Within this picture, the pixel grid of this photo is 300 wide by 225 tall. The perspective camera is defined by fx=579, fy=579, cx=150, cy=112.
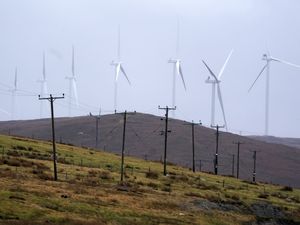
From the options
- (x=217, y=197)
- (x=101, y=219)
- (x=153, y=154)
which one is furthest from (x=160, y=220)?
(x=153, y=154)

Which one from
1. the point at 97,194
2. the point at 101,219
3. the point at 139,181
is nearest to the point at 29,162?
the point at 139,181

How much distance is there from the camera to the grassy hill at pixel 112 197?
4922 centimetres

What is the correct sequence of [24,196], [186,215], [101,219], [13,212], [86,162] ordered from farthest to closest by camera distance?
[86,162] → [186,215] → [24,196] → [101,219] → [13,212]

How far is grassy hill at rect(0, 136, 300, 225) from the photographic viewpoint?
4922 centimetres

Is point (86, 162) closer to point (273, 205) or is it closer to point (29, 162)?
point (29, 162)

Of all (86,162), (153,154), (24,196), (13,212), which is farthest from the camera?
(153,154)

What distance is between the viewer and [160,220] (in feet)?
177

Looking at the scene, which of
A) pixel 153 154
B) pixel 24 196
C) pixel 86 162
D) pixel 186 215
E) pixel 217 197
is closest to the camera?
pixel 24 196

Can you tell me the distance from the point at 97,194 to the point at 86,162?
131 feet

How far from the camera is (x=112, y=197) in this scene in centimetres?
6284

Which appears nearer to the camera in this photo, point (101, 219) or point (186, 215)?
point (101, 219)

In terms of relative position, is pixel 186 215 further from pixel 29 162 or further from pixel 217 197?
pixel 29 162

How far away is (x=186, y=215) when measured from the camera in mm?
60656

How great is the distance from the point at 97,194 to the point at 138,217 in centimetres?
1027
